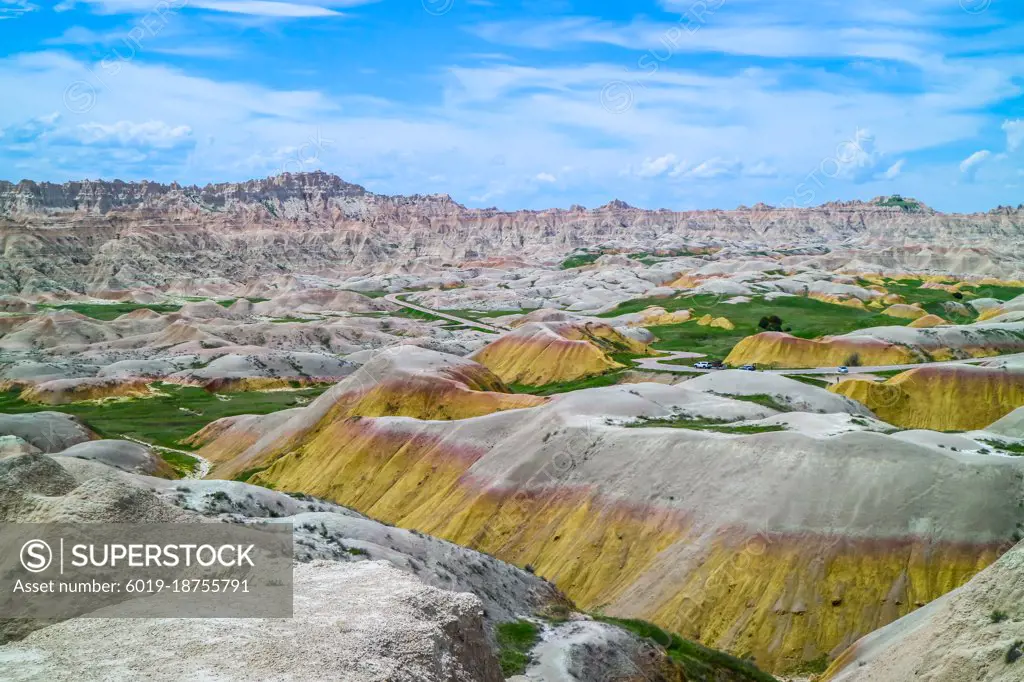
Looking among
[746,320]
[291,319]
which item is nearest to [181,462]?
[746,320]

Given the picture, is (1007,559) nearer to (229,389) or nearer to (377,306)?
(229,389)

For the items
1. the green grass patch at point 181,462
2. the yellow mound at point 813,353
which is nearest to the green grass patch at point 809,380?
the yellow mound at point 813,353

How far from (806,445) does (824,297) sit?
5234 inches

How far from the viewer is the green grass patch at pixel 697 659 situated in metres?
26.1

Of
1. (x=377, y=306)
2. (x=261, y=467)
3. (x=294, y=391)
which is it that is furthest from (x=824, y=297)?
(x=261, y=467)

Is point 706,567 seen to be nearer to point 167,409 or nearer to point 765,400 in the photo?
point 765,400

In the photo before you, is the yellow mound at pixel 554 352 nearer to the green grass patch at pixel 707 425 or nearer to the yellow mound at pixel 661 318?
the yellow mound at pixel 661 318

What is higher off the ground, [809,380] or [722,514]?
[809,380]

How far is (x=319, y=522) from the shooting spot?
25.5 m

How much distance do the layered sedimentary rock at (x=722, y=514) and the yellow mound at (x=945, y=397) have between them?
68.8ft

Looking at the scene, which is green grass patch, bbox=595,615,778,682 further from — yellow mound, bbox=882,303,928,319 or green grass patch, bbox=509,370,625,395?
yellow mound, bbox=882,303,928,319

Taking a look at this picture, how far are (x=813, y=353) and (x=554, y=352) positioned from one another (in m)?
28.7

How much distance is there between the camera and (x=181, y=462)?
7044cm

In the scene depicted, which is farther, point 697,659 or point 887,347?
point 887,347
